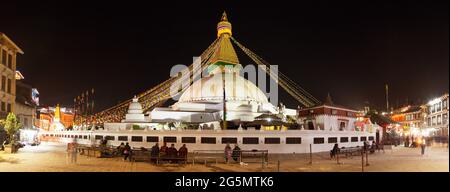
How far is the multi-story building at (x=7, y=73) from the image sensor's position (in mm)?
37344

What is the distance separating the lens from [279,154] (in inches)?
1162

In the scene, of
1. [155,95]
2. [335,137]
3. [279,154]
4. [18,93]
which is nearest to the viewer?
[279,154]

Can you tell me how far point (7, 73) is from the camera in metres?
39.1

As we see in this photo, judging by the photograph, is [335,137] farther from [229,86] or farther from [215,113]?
[229,86]

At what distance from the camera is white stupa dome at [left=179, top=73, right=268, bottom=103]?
52.9 metres

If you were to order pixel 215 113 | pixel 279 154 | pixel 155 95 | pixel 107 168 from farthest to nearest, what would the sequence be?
1. pixel 155 95
2. pixel 215 113
3. pixel 279 154
4. pixel 107 168

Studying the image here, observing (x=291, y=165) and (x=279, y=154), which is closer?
(x=291, y=165)

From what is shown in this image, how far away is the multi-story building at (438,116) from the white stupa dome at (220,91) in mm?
41837

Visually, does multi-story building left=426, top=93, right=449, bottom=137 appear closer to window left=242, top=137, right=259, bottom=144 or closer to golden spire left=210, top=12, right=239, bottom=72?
golden spire left=210, top=12, right=239, bottom=72

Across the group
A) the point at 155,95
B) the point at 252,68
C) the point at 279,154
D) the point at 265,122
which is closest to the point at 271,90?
the point at 252,68

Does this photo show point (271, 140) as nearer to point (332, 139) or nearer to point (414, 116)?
point (332, 139)

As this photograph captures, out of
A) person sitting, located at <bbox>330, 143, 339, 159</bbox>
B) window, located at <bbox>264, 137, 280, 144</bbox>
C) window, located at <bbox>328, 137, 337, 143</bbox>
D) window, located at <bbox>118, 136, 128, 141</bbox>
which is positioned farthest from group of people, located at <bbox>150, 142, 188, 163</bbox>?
window, located at <bbox>328, 137, 337, 143</bbox>

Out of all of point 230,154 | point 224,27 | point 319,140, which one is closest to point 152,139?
point 230,154

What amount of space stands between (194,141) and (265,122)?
8954mm
